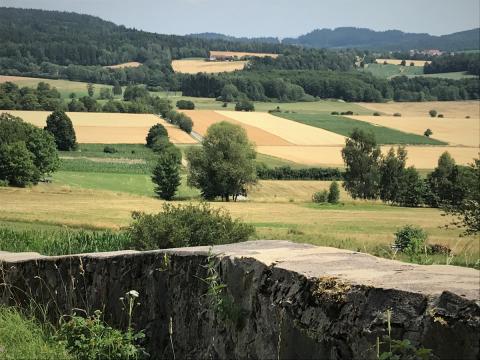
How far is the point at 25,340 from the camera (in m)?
4.71

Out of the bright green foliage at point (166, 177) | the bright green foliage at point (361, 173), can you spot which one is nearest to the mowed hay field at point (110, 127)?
the bright green foliage at point (166, 177)

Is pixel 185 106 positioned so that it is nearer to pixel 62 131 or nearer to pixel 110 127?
pixel 110 127

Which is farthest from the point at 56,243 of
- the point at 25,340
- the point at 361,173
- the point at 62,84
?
the point at 62,84

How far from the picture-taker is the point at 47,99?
10181 cm

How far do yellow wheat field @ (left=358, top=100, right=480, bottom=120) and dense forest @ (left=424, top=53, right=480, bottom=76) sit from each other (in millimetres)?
50803

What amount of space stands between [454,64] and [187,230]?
188701 millimetres

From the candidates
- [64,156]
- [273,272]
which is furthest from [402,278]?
[64,156]

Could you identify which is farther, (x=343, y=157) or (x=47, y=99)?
(x=47, y=99)

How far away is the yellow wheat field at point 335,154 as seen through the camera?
266ft

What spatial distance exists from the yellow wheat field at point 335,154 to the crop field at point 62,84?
5208 cm

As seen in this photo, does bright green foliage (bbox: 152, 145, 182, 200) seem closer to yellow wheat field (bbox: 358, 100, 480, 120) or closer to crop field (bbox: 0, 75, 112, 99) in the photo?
crop field (bbox: 0, 75, 112, 99)

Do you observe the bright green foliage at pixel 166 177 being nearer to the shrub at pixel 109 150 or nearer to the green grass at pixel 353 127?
the shrub at pixel 109 150

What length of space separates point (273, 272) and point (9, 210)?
33.3 m

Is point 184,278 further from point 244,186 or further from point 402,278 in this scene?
point 244,186
